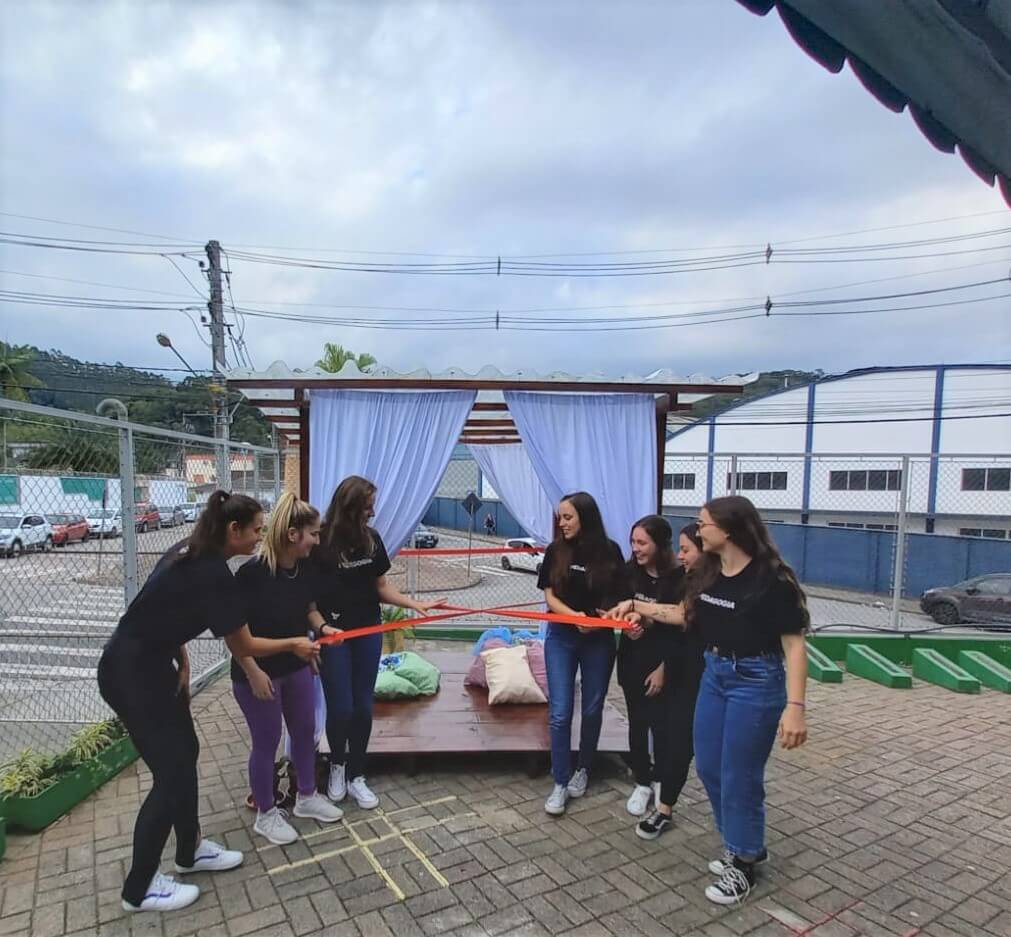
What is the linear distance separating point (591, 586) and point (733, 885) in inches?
52.7

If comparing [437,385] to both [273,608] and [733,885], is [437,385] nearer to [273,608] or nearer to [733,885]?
[273,608]

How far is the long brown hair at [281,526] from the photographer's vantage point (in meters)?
2.68

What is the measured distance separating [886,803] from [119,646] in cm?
388

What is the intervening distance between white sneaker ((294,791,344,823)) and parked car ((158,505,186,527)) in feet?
9.09

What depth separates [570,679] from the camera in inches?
124

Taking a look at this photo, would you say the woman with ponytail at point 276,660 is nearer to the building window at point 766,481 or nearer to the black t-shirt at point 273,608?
the black t-shirt at point 273,608

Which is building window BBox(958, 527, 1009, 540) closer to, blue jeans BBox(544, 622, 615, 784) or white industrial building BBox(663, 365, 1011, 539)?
white industrial building BBox(663, 365, 1011, 539)

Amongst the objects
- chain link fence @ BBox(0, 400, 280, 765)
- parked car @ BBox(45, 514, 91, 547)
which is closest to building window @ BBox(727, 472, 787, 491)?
chain link fence @ BBox(0, 400, 280, 765)

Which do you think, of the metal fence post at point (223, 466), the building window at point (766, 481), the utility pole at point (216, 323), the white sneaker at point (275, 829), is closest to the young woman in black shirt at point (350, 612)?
the white sneaker at point (275, 829)

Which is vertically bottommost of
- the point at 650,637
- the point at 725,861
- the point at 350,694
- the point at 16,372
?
the point at 725,861

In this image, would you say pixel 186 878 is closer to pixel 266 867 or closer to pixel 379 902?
pixel 266 867

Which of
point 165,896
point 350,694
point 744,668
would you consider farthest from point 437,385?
point 165,896

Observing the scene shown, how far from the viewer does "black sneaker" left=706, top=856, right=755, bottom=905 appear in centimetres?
244

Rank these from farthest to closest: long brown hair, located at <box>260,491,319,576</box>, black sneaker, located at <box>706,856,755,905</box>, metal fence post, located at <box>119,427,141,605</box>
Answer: metal fence post, located at <box>119,427,141,605</box> < long brown hair, located at <box>260,491,319,576</box> < black sneaker, located at <box>706,856,755,905</box>
